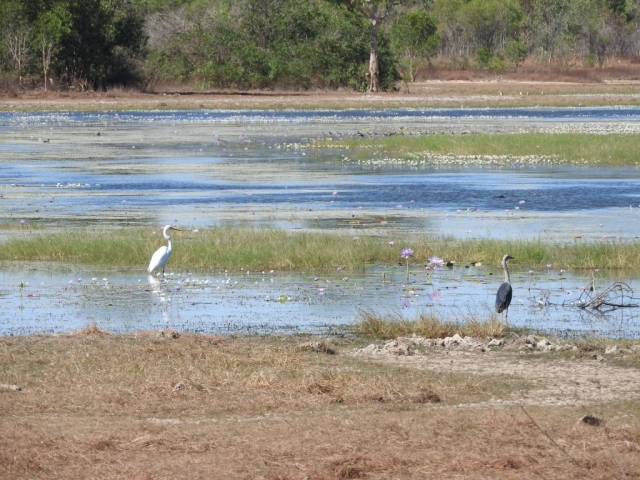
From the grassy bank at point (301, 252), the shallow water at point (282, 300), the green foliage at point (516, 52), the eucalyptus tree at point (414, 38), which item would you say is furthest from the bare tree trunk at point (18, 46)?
the shallow water at point (282, 300)

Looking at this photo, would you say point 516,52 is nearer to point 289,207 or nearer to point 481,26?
point 481,26

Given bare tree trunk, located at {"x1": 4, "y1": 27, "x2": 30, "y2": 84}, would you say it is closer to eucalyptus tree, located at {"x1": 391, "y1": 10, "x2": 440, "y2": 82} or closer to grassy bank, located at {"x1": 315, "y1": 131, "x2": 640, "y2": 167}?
eucalyptus tree, located at {"x1": 391, "y1": 10, "x2": 440, "y2": 82}

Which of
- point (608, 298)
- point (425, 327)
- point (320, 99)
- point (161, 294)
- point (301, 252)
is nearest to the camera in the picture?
point (425, 327)

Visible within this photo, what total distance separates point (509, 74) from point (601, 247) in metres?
83.3

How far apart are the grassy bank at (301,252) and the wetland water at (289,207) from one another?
506 mm

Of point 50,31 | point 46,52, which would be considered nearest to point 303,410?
point 50,31

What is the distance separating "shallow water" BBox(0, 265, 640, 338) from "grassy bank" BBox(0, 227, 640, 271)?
42 cm

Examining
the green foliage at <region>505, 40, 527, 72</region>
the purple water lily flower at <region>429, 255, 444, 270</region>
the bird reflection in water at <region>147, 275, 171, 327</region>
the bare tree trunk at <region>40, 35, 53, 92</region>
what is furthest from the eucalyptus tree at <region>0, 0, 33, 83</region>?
the purple water lily flower at <region>429, 255, 444, 270</region>

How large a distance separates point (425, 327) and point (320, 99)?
2517 inches

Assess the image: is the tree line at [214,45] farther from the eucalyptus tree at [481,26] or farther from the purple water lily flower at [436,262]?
the purple water lily flower at [436,262]

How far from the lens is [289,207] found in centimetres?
2628

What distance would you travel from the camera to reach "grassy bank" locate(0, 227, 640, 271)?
1825cm

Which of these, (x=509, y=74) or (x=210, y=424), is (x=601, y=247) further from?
(x=509, y=74)

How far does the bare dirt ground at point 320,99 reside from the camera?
236 feet
